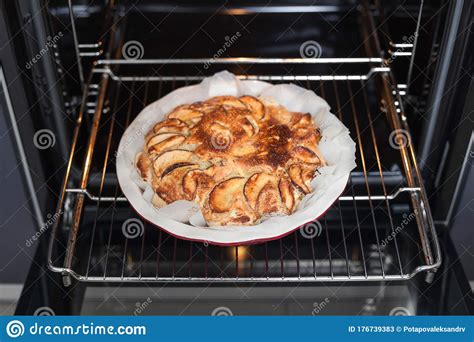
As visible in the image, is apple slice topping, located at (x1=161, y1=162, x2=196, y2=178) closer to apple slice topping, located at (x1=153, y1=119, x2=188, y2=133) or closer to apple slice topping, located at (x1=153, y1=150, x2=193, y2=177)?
apple slice topping, located at (x1=153, y1=150, x2=193, y2=177)

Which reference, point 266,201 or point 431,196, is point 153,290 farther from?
point 431,196

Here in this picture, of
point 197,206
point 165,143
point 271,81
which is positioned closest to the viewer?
point 197,206

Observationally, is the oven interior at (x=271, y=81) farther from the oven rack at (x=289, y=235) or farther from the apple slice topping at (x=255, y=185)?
the apple slice topping at (x=255, y=185)

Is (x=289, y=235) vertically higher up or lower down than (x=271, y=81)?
lower down

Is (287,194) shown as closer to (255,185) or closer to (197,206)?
(255,185)

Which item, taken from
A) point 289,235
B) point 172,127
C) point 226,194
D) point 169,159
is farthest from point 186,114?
point 289,235

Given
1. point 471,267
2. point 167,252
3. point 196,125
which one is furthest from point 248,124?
point 471,267

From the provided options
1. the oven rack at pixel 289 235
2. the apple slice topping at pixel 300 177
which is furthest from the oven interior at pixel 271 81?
the apple slice topping at pixel 300 177
